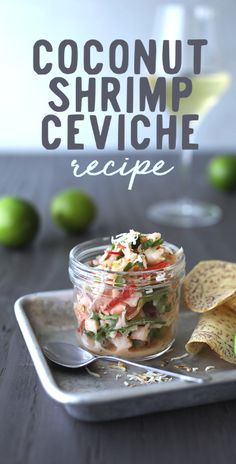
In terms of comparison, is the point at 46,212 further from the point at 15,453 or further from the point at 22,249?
the point at 15,453

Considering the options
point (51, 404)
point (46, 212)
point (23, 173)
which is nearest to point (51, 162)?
point (23, 173)

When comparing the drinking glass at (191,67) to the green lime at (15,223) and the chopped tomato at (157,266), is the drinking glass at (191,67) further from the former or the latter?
the chopped tomato at (157,266)

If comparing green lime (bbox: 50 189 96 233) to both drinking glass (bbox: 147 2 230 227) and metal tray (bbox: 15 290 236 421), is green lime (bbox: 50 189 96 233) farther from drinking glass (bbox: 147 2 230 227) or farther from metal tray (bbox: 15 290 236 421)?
metal tray (bbox: 15 290 236 421)

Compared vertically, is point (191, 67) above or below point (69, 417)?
above

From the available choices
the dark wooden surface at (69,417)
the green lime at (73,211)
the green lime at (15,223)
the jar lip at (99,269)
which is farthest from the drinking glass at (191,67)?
the jar lip at (99,269)

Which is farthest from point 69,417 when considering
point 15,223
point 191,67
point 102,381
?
point 191,67

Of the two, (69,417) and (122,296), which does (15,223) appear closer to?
(122,296)
